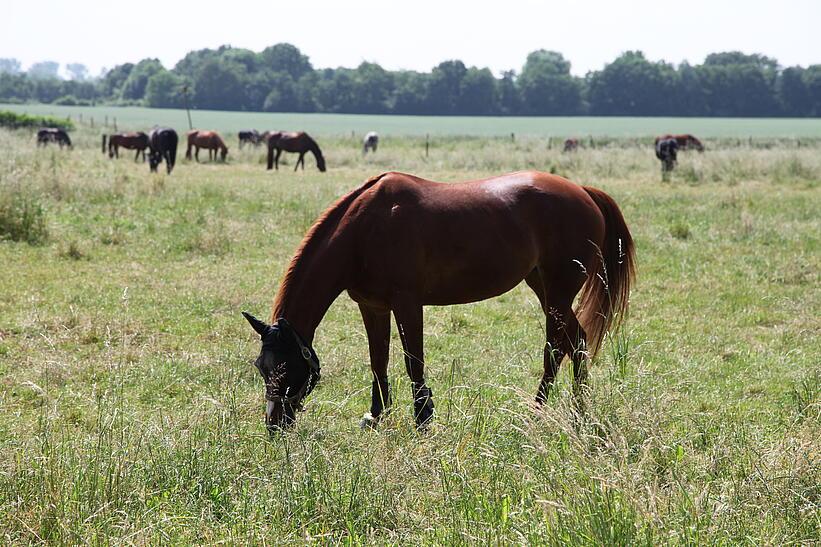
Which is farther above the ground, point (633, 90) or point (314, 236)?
point (633, 90)

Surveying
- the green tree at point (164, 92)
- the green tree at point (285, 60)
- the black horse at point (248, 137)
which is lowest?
the black horse at point (248, 137)

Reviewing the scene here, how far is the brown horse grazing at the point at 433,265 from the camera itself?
4586mm

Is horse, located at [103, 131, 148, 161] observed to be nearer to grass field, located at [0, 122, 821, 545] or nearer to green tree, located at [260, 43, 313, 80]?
grass field, located at [0, 122, 821, 545]

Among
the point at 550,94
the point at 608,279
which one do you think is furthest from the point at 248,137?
the point at 550,94

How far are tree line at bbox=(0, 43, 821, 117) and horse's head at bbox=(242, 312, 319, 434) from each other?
104 metres

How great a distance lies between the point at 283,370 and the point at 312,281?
1.88ft

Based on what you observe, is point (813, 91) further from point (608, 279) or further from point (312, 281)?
point (312, 281)

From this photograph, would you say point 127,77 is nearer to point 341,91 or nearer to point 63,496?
point 341,91

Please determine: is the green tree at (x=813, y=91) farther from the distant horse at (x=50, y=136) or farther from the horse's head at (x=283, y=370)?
the horse's head at (x=283, y=370)

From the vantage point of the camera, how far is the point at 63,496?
135 inches

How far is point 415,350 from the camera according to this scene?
4875mm

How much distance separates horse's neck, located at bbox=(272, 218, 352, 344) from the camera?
4594mm

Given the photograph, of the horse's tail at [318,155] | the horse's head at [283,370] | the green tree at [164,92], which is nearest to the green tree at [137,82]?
the green tree at [164,92]

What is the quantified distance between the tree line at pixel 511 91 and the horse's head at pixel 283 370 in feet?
341
